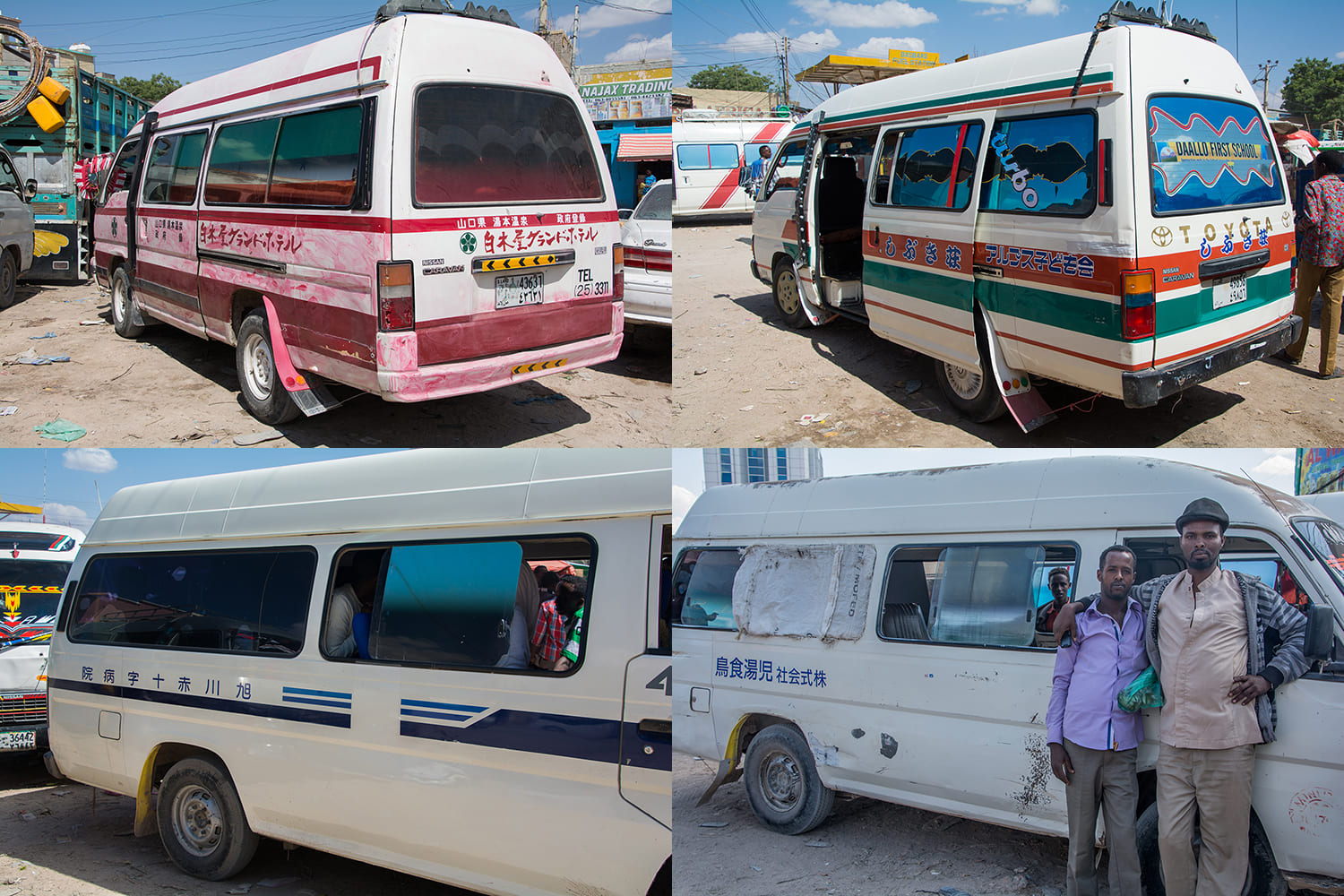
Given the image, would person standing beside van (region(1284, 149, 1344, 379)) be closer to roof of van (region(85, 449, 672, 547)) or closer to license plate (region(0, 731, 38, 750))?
roof of van (region(85, 449, 672, 547))

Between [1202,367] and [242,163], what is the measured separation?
22.1 ft

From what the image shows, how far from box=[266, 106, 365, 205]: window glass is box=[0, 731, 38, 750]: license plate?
460 cm

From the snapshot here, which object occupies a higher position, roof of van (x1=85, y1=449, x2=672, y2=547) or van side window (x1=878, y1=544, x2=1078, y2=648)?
roof of van (x1=85, y1=449, x2=672, y2=547)

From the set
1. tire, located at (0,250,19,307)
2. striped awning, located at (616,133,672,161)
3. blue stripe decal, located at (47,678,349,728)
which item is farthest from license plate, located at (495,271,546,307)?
tire, located at (0,250,19,307)

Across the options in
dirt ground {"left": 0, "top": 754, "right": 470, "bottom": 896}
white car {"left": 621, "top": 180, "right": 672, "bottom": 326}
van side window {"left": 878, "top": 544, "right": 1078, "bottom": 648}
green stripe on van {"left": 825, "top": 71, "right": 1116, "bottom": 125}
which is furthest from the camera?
white car {"left": 621, "top": 180, "right": 672, "bottom": 326}

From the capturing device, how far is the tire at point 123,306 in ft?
30.5

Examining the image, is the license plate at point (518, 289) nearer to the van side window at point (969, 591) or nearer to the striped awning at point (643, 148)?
the van side window at point (969, 591)

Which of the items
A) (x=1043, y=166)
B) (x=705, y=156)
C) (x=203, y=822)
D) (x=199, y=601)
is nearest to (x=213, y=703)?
(x=199, y=601)

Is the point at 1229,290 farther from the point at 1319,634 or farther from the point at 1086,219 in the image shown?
the point at 1319,634

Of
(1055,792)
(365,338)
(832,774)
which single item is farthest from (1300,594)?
(365,338)

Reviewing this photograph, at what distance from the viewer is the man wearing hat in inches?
142

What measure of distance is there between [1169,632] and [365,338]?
455 cm

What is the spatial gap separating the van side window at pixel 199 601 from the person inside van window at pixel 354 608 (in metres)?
0.21

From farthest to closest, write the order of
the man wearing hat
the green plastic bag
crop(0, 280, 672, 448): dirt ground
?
crop(0, 280, 672, 448): dirt ground < the green plastic bag < the man wearing hat
